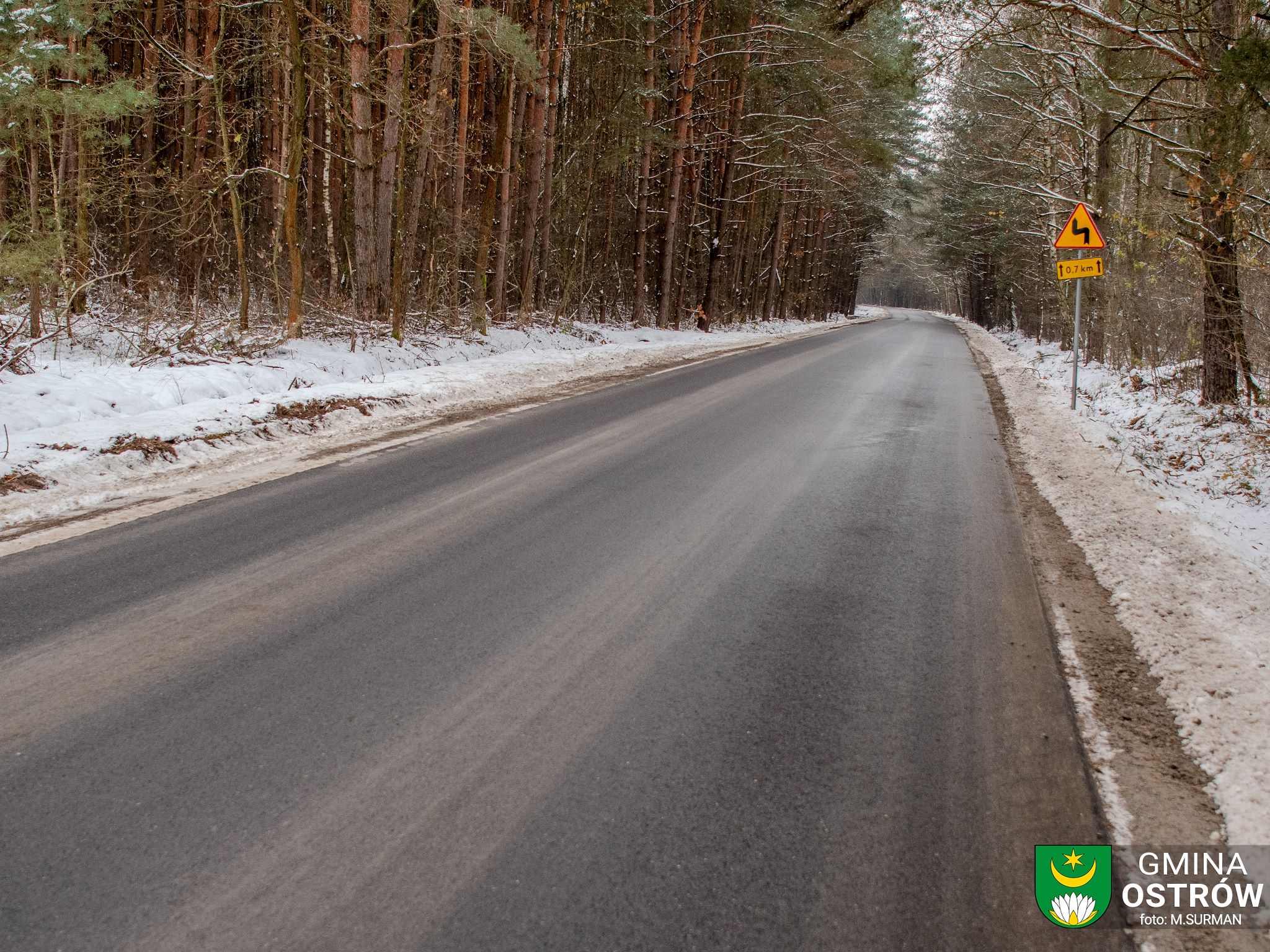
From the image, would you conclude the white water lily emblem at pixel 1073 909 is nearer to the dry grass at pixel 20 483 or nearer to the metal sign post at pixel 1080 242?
the dry grass at pixel 20 483

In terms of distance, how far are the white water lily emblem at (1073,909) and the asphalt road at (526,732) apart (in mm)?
51

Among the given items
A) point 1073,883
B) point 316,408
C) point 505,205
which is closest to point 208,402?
point 316,408

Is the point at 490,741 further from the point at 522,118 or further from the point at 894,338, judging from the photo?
the point at 894,338

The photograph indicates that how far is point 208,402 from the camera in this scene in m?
7.92

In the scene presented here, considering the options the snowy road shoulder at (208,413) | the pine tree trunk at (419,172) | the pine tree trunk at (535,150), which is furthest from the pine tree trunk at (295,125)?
the pine tree trunk at (535,150)

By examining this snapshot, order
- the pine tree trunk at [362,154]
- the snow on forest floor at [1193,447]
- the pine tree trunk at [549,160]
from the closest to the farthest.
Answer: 1. the snow on forest floor at [1193,447]
2. the pine tree trunk at [362,154]
3. the pine tree trunk at [549,160]

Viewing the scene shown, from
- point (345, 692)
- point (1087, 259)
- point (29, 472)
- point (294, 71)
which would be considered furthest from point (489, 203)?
point (345, 692)

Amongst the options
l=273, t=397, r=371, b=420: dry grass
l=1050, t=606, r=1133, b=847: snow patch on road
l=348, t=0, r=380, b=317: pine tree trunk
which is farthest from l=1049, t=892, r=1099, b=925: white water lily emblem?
l=348, t=0, r=380, b=317: pine tree trunk

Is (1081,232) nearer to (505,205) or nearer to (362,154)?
(362,154)

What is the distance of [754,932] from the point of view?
1.98 meters

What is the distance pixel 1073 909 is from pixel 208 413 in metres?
7.53

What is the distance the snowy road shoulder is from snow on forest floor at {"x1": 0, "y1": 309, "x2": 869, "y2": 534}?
0.02 meters

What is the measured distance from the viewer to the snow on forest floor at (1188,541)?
3.00 m

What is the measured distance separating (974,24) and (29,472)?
10.4 meters
